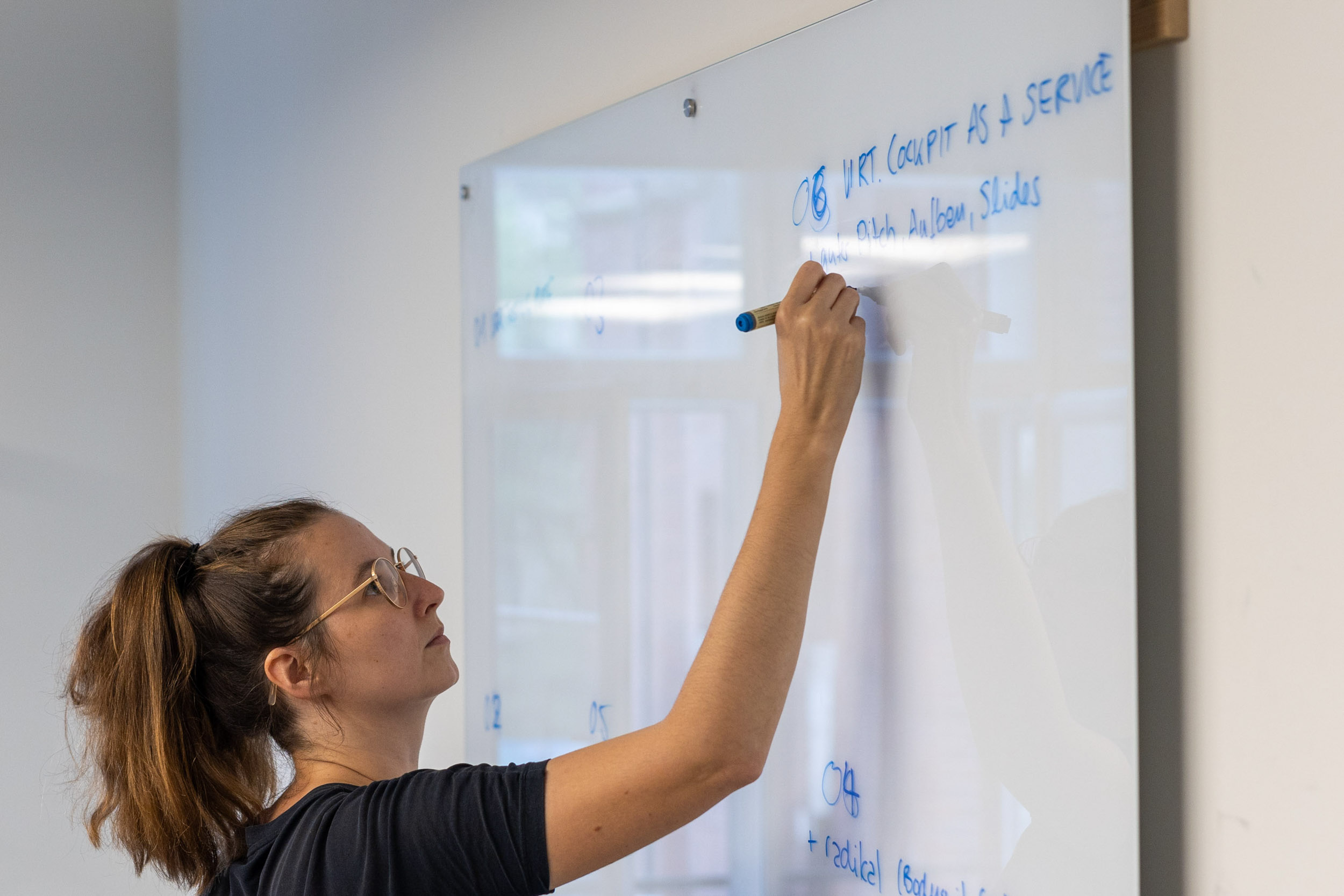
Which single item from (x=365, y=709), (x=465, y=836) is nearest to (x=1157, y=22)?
(x=465, y=836)

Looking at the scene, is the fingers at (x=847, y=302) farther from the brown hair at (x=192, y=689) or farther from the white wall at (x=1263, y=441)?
the brown hair at (x=192, y=689)

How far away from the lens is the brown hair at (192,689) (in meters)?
1.03

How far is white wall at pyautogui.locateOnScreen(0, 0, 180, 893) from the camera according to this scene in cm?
220

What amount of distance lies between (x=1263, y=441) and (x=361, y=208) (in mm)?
1429

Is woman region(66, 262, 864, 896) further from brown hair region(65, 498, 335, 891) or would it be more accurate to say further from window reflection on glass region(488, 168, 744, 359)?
window reflection on glass region(488, 168, 744, 359)

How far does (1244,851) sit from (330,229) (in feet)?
5.29

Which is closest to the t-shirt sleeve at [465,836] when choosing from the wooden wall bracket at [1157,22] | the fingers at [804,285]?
the fingers at [804,285]

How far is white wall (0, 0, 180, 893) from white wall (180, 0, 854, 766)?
0.07 metres

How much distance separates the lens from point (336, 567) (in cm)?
108

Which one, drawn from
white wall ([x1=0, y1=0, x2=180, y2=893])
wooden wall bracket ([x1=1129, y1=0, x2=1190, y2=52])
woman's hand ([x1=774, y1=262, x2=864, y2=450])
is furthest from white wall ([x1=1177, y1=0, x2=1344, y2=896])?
white wall ([x1=0, y1=0, x2=180, y2=893])

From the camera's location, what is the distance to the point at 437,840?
84 centimetres

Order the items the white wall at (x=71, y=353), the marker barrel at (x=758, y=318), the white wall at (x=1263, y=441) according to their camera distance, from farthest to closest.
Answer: the white wall at (x=71, y=353) < the marker barrel at (x=758, y=318) < the white wall at (x=1263, y=441)

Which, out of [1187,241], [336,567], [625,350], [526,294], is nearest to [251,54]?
[526,294]

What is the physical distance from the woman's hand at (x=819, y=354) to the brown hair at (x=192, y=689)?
1.63ft
